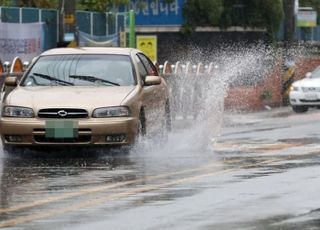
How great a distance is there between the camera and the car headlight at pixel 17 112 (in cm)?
1512

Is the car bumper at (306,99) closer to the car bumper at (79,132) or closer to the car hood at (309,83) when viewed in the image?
the car hood at (309,83)

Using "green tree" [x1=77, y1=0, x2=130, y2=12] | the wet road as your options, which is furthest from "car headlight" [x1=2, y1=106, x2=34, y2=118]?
"green tree" [x1=77, y1=0, x2=130, y2=12]

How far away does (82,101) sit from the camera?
1516 cm

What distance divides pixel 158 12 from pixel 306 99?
13222 millimetres

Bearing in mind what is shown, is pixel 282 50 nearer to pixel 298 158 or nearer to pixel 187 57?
pixel 187 57

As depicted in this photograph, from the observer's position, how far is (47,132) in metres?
15.0

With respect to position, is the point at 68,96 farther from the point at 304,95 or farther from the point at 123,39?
the point at 123,39

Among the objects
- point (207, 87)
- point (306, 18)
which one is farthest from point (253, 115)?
point (306, 18)

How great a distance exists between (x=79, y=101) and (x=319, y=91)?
1810 cm

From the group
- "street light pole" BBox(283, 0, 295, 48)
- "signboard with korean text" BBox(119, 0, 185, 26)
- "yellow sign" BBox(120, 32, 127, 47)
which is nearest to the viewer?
"yellow sign" BBox(120, 32, 127, 47)

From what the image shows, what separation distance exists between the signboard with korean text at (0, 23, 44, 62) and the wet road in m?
10.8

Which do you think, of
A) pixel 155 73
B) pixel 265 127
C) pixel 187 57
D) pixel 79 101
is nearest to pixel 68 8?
pixel 265 127

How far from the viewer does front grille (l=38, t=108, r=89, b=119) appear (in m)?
15.0

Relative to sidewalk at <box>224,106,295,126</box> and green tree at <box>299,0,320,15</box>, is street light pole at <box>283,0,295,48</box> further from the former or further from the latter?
green tree at <box>299,0,320,15</box>
